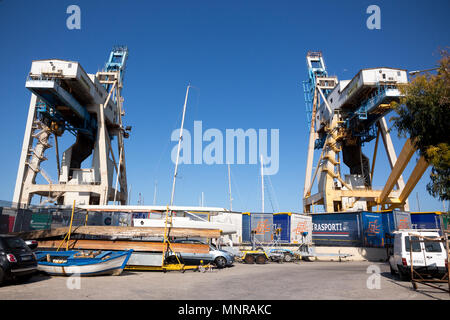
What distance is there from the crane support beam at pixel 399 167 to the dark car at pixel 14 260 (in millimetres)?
27745

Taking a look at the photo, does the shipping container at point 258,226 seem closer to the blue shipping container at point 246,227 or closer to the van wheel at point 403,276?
the blue shipping container at point 246,227

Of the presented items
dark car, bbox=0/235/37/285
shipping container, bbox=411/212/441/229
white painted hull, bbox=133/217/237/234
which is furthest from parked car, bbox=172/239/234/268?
shipping container, bbox=411/212/441/229

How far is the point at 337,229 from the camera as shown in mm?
26688

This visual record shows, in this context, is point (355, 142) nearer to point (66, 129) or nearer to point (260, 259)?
point (260, 259)

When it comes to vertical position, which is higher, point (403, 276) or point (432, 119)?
point (432, 119)

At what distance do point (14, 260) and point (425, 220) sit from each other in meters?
33.9

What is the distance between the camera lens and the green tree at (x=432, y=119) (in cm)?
1273

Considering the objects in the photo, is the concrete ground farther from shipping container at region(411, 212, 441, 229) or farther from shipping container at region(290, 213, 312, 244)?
shipping container at region(411, 212, 441, 229)

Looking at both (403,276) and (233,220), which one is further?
(233,220)

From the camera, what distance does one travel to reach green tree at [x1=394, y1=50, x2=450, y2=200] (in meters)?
12.7

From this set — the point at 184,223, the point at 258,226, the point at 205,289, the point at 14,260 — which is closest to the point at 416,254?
the point at 205,289

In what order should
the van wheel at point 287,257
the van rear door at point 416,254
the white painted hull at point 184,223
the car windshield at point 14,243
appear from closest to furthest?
the car windshield at point 14,243, the van rear door at point 416,254, the white painted hull at point 184,223, the van wheel at point 287,257

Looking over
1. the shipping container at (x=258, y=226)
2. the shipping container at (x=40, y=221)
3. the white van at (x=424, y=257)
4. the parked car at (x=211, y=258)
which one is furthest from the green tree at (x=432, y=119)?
the shipping container at (x=40, y=221)

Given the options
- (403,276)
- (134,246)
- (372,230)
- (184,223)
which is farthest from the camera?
(372,230)
